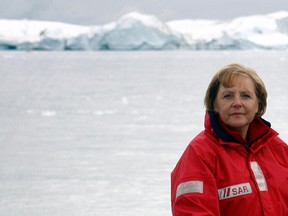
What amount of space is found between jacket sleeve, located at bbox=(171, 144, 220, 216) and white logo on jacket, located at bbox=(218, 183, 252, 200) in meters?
0.03

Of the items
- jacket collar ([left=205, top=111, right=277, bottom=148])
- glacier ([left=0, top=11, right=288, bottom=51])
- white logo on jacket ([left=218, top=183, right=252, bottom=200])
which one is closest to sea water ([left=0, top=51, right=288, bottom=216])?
jacket collar ([left=205, top=111, right=277, bottom=148])

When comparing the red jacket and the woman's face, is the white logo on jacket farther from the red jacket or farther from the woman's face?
the woman's face

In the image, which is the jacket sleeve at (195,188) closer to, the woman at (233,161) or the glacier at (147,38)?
the woman at (233,161)

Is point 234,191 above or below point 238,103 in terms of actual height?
below

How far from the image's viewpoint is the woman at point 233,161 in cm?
210

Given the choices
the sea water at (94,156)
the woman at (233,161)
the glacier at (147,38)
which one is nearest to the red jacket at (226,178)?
the woman at (233,161)

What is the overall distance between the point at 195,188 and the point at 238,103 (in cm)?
29

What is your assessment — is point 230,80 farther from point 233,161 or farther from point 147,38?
point 147,38

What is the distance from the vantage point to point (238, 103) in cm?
221

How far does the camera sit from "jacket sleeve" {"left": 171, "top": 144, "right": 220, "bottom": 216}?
6.82ft

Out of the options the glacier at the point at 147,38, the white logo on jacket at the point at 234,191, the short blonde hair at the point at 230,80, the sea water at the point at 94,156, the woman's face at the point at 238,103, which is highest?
the glacier at the point at 147,38

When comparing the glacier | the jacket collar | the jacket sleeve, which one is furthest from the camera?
the glacier

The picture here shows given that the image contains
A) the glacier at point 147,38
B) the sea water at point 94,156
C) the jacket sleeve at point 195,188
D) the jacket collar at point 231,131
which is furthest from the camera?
the glacier at point 147,38

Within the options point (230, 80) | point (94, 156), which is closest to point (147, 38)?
point (94, 156)
